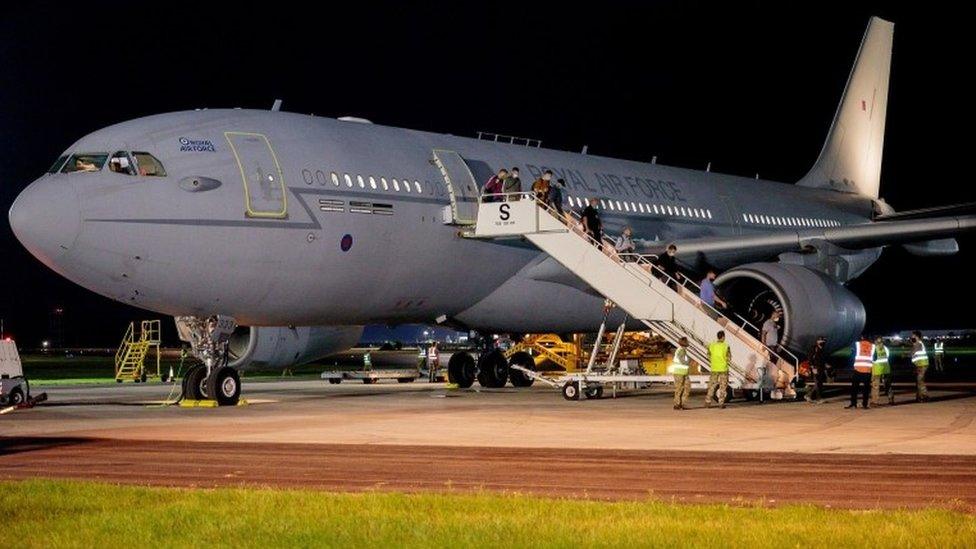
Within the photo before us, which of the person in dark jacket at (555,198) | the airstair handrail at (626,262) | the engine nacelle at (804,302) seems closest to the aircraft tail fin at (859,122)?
the engine nacelle at (804,302)

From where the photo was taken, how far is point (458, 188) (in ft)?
72.4

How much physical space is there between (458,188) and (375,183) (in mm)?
2116

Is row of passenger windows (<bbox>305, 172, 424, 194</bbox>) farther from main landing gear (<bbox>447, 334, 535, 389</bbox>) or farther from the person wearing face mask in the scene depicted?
main landing gear (<bbox>447, 334, 535, 389</bbox>)

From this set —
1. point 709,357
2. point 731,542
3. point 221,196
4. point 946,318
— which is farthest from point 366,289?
point 946,318

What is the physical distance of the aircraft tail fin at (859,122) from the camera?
37375 millimetres

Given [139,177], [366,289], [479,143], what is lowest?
[366,289]

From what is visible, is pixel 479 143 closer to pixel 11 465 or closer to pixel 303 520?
pixel 11 465

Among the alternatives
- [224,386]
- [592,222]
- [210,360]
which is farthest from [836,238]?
[210,360]

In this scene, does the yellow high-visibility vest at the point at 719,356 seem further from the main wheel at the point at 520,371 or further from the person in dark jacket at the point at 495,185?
the main wheel at the point at 520,371

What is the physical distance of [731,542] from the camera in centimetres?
724

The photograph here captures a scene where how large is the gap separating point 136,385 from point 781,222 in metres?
17.0

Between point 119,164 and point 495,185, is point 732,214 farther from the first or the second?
point 119,164

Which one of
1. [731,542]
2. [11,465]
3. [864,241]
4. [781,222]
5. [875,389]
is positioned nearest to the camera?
[731,542]

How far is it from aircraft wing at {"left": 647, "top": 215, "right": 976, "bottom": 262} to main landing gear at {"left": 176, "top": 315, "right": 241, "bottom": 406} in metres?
8.99
